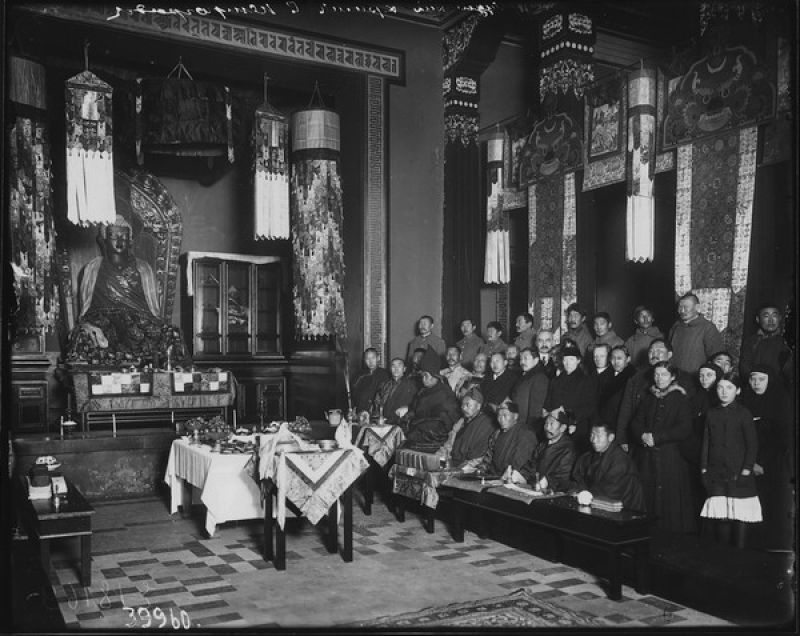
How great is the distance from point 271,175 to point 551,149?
3.45m

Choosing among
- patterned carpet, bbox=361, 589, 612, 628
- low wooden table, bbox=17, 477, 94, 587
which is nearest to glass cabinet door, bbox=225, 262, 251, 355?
low wooden table, bbox=17, 477, 94, 587

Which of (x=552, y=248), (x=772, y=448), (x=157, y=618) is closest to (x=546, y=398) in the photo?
(x=772, y=448)

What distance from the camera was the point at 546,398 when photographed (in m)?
8.02

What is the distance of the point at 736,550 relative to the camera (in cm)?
542

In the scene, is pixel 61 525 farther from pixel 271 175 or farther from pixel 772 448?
pixel 271 175

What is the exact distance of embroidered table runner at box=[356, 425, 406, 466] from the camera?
27.7 feet

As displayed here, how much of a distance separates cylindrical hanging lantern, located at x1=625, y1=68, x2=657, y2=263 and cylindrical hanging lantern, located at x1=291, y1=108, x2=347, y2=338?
12.2 feet

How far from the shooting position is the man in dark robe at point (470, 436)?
25.6ft

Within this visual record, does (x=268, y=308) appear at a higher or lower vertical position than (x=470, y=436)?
higher

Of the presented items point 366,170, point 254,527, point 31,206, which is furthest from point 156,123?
point 254,527

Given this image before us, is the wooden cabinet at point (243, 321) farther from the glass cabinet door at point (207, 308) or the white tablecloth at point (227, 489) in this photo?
the white tablecloth at point (227, 489)

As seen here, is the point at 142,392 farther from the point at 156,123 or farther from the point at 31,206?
the point at 156,123

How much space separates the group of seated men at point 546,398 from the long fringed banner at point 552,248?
39 centimetres

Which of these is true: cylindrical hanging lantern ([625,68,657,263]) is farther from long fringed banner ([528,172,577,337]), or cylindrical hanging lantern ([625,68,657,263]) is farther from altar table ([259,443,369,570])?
altar table ([259,443,369,570])
